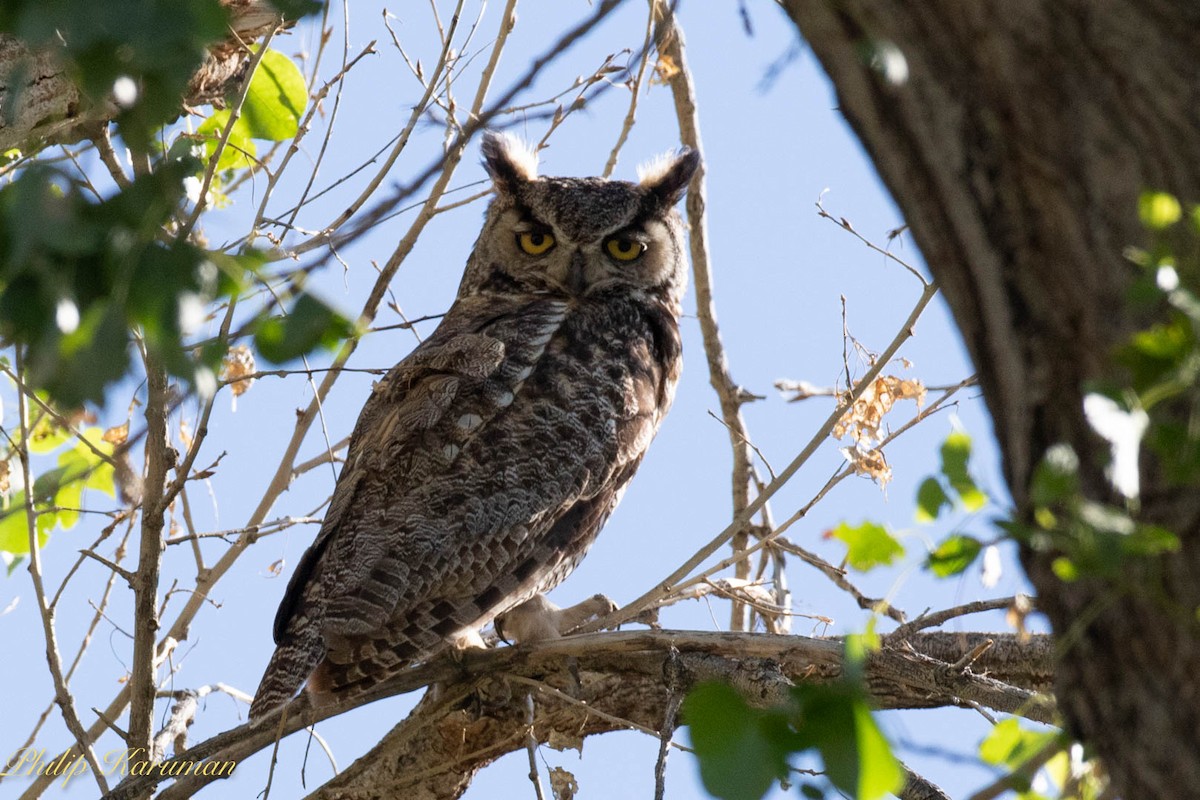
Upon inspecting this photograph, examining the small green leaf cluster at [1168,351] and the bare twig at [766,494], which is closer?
the small green leaf cluster at [1168,351]

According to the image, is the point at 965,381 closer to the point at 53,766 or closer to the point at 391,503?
the point at 391,503

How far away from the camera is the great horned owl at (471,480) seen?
12.7 feet

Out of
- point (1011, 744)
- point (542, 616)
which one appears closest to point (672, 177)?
point (542, 616)

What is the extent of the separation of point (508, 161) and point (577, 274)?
707 mm

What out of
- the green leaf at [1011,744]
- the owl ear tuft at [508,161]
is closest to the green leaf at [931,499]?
the green leaf at [1011,744]

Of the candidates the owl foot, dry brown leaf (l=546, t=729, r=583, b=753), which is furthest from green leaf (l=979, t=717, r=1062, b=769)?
the owl foot

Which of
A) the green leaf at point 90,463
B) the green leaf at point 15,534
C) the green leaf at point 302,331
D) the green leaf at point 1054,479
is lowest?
the green leaf at point 1054,479

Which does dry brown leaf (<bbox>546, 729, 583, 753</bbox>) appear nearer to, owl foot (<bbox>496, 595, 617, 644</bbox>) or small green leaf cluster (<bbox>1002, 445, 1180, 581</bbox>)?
owl foot (<bbox>496, 595, 617, 644</bbox>)

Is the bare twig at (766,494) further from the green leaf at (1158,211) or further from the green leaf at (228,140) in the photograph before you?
the green leaf at (1158,211)

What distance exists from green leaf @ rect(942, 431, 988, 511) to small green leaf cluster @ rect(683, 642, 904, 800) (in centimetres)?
19

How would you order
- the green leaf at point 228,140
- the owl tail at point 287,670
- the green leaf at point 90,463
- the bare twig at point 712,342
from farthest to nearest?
the bare twig at point 712,342 < the green leaf at point 228,140 < the green leaf at point 90,463 < the owl tail at point 287,670

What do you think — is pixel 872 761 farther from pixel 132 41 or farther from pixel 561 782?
pixel 561 782

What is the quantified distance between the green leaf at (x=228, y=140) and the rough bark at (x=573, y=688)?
182 centimetres

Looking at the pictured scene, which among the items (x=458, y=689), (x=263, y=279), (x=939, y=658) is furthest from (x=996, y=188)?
(x=458, y=689)
